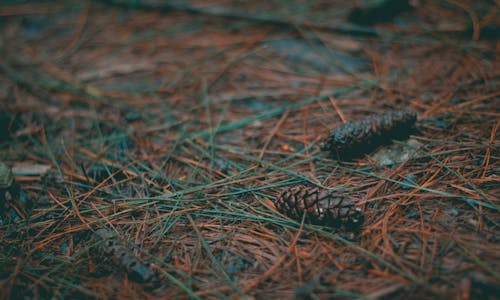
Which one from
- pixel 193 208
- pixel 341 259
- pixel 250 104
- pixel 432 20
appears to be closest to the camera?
pixel 341 259

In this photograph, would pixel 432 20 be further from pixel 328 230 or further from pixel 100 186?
pixel 100 186

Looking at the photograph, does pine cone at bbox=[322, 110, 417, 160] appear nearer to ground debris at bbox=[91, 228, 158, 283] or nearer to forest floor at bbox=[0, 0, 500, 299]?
forest floor at bbox=[0, 0, 500, 299]

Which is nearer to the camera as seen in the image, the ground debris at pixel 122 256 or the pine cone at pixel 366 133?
the ground debris at pixel 122 256

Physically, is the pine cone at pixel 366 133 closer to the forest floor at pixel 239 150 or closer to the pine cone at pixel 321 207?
the forest floor at pixel 239 150

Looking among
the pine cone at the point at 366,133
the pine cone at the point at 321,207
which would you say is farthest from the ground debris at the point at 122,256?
the pine cone at the point at 366,133

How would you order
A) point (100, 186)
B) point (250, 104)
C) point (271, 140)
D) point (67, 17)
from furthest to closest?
1. point (67, 17)
2. point (250, 104)
3. point (271, 140)
4. point (100, 186)

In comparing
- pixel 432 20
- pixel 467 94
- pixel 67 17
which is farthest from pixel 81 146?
pixel 432 20

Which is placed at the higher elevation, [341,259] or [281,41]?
[281,41]
